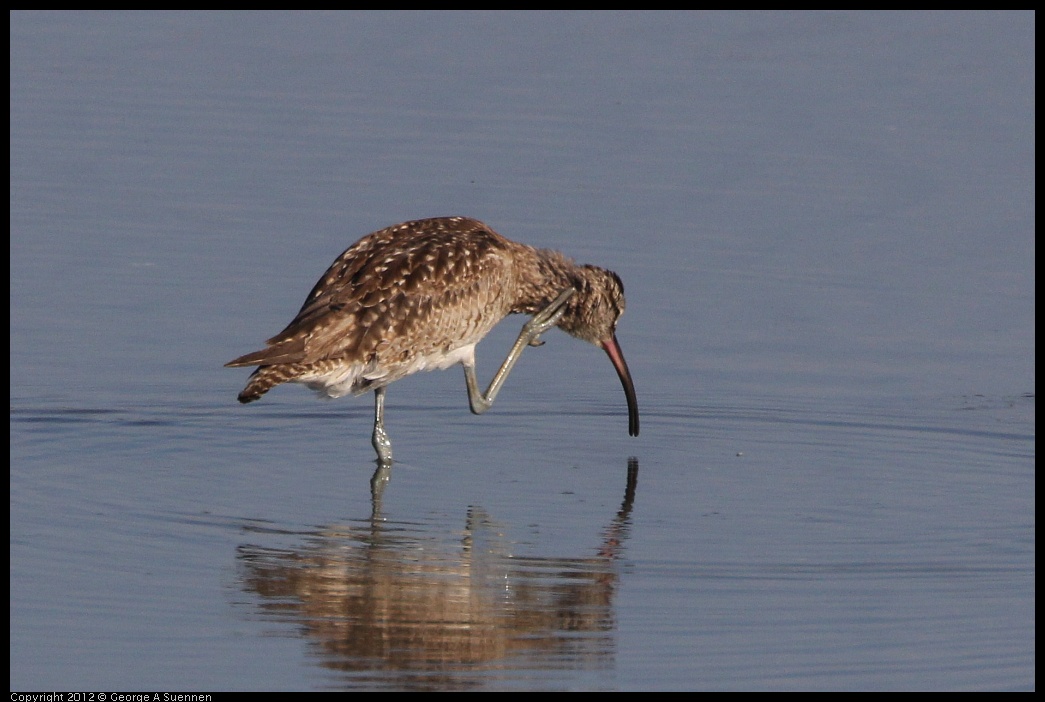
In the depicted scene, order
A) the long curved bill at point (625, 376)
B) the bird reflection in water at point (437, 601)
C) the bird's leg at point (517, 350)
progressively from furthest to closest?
the bird's leg at point (517, 350), the long curved bill at point (625, 376), the bird reflection in water at point (437, 601)

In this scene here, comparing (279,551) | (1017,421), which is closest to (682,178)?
(1017,421)

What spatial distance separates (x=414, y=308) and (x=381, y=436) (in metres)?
0.70

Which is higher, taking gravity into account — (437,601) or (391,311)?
(391,311)

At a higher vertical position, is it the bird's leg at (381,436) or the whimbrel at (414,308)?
the whimbrel at (414,308)

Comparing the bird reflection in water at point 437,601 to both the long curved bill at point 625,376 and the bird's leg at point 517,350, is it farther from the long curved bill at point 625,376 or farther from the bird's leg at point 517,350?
the bird's leg at point 517,350

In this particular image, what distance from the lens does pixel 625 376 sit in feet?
37.6

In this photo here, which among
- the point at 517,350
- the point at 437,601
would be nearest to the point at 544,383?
the point at 517,350

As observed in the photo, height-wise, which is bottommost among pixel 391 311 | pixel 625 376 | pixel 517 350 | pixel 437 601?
pixel 437 601

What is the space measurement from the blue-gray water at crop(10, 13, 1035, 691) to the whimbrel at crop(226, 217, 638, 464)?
468 mm

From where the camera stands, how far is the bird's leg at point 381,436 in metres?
10.5

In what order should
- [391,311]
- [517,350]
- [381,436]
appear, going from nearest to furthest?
[391,311] < [381,436] < [517,350]

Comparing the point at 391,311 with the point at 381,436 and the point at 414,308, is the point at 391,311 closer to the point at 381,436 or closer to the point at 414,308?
the point at 414,308

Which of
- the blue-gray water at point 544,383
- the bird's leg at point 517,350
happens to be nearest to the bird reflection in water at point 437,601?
the blue-gray water at point 544,383
